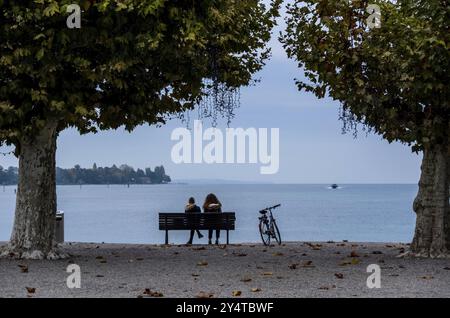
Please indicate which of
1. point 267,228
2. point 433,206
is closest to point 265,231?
point 267,228

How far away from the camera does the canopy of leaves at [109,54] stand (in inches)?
746

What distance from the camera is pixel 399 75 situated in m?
21.6

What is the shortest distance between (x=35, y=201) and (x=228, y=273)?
6.32m

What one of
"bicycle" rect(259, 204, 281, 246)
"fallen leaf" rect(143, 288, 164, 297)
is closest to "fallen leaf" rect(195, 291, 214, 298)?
"fallen leaf" rect(143, 288, 164, 297)

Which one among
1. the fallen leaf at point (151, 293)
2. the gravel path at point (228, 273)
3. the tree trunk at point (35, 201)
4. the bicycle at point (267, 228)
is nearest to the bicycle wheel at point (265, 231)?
the bicycle at point (267, 228)

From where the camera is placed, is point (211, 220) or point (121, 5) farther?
point (211, 220)

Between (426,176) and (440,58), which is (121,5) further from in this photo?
(426,176)

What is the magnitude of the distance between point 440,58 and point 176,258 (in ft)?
27.5

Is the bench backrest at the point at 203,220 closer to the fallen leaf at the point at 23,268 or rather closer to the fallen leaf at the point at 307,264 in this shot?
the fallen leaf at the point at 307,264

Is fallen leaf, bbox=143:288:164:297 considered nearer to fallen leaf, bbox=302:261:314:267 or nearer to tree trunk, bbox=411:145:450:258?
fallen leaf, bbox=302:261:314:267

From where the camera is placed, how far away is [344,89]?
22297mm

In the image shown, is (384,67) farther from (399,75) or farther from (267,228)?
(267,228)
